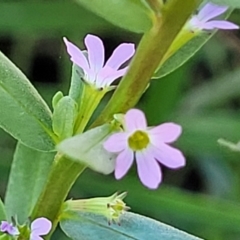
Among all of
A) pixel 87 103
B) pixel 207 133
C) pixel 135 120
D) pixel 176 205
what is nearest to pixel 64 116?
pixel 87 103

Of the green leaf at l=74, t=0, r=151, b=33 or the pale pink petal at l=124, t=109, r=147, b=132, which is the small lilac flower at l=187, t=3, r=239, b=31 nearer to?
the green leaf at l=74, t=0, r=151, b=33

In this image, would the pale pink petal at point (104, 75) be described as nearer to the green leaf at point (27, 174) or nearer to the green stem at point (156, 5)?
the green stem at point (156, 5)

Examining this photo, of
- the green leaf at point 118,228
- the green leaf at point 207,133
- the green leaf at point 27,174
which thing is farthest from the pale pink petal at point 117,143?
the green leaf at point 207,133

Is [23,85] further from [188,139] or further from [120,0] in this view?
[188,139]

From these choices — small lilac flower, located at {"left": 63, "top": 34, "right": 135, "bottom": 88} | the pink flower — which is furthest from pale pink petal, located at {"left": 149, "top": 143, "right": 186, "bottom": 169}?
small lilac flower, located at {"left": 63, "top": 34, "right": 135, "bottom": 88}

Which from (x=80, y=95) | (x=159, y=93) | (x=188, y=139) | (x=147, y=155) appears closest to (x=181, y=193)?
(x=188, y=139)

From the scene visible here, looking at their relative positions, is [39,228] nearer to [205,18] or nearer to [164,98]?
[205,18]
